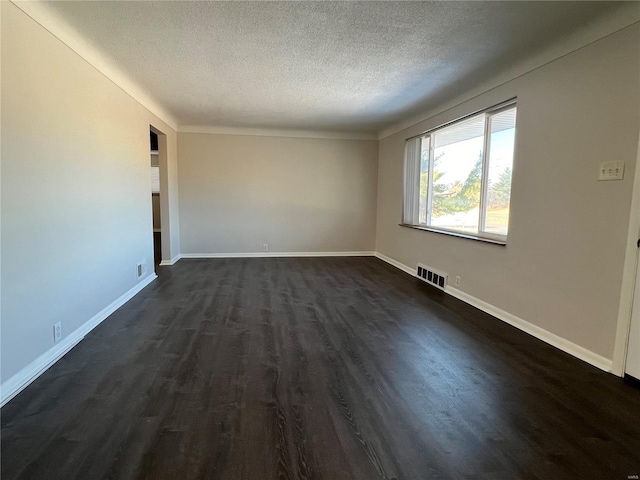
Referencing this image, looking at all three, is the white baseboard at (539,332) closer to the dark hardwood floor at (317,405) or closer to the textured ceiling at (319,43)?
the dark hardwood floor at (317,405)

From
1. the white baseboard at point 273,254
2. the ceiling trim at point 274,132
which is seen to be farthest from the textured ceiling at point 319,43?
the white baseboard at point 273,254

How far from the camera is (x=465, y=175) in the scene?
429cm

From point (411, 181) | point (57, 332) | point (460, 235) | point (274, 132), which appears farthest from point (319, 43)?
point (274, 132)

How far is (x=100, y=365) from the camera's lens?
2.40 metres

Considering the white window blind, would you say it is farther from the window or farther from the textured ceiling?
the textured ceiling

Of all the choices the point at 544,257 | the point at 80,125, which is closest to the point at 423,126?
the point at 544,257

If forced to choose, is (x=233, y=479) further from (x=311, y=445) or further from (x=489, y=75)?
(x=489, y=75)

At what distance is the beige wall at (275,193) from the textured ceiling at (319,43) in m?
2.01

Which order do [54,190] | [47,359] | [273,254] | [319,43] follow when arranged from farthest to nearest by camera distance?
[273,254] → [319,43] → [54,190] → [47,359]

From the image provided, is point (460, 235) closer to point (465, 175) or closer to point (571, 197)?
point (465, 175)

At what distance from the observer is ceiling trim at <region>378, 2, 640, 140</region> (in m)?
2.23

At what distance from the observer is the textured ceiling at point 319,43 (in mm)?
2316

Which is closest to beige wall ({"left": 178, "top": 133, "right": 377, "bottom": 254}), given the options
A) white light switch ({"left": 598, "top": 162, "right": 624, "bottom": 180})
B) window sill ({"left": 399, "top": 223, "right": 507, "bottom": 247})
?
window sill ({"left": 399, "top": 223, "right": 507, "bottom": 247})

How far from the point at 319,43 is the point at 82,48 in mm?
1972
